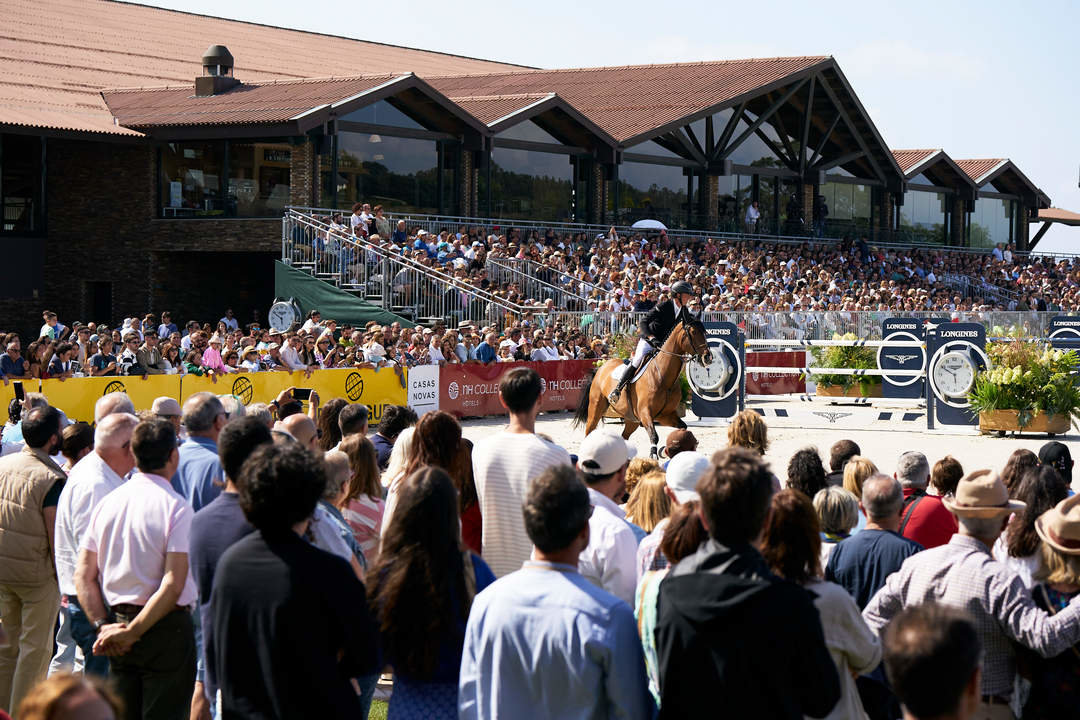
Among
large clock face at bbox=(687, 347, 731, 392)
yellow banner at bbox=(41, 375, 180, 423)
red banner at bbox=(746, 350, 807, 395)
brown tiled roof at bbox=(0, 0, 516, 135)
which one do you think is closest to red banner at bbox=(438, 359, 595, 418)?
large clock face at bbox=(687, 347, 731, 392)

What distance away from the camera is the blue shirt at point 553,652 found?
12.6 feet

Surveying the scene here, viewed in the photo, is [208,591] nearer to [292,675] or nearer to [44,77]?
[292,675]

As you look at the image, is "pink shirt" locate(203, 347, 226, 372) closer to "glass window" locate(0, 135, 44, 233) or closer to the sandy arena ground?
the sandy arena ground

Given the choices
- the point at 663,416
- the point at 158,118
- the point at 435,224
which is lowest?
the point at 663,416

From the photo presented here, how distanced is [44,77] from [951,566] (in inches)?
1359

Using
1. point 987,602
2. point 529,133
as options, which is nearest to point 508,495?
point 987,602

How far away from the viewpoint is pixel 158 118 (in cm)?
3162

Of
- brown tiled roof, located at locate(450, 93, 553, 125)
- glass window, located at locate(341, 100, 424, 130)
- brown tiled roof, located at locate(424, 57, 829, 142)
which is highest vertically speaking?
brown tiled roof, located at locate(424, 57, 829, 142)

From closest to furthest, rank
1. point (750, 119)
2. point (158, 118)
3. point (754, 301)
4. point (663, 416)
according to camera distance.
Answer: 1. point (663, 416)
2. point (158, 118)
3. point (754, 301)
4. point (750, 119)

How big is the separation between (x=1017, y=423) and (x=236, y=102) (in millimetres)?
21750

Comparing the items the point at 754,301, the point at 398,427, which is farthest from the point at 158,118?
the point at 398,427

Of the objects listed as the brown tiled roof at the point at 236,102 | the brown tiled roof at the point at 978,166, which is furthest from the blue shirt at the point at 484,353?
the brown tiled roof at the point at 978,166

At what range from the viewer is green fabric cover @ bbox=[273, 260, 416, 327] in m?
27.8

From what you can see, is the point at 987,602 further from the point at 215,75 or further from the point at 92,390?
the point at 215,75
